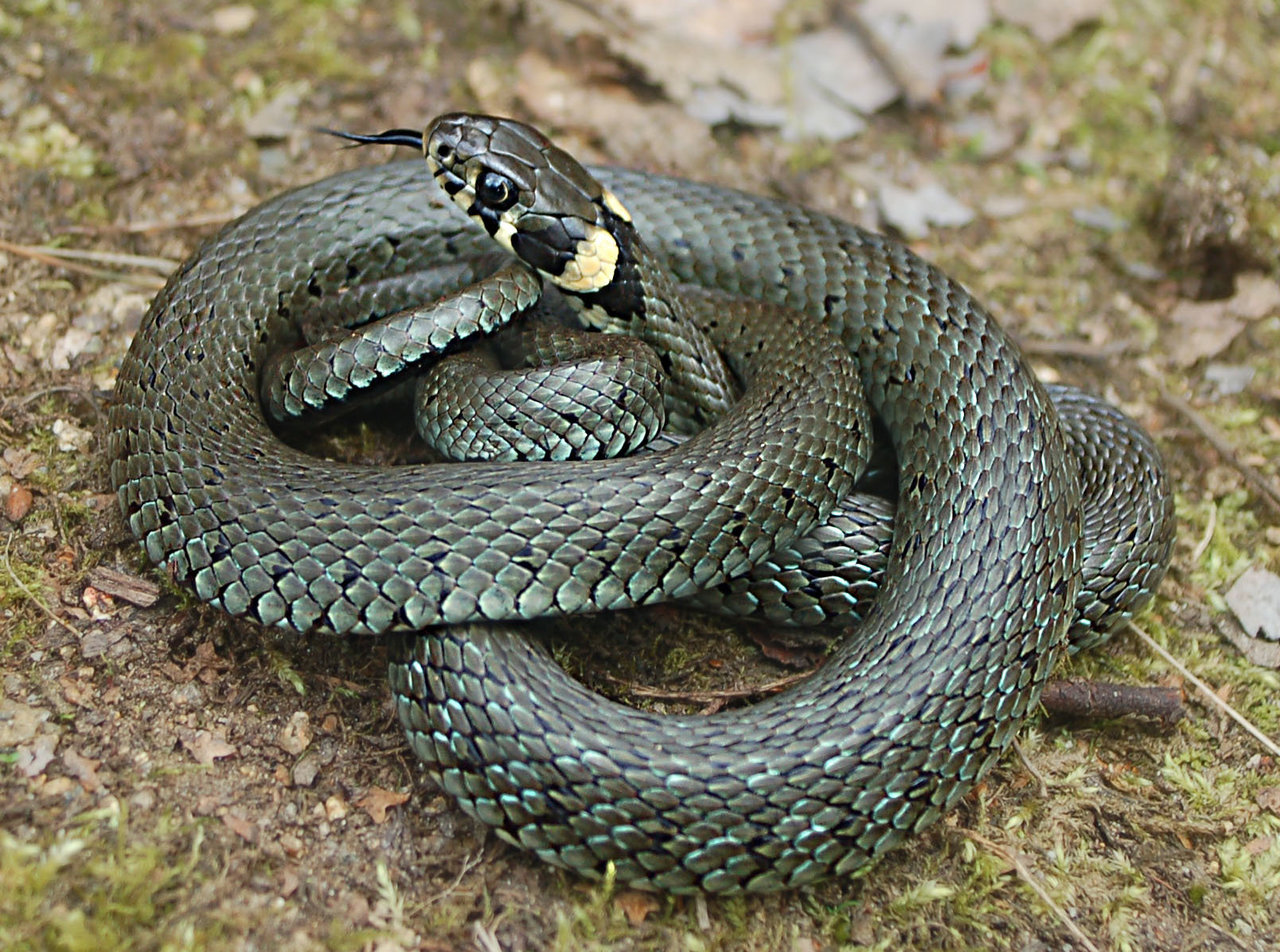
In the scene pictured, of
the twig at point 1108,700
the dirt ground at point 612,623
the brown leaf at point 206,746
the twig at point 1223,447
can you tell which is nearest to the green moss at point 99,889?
the dirt ground at point 612,623

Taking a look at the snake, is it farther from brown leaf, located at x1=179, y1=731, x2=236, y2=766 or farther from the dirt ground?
brown leaf, located at x1=179, y1=731, x2=236, y2=766

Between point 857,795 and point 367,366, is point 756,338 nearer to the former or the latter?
point 367,366

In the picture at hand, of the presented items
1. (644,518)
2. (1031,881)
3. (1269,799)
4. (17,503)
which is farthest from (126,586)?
(1269,799)

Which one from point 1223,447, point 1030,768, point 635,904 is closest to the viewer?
point 635,904

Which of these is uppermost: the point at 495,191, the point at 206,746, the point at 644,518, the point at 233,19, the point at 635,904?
the point at 495,191

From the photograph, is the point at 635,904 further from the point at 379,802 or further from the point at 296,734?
the point at 296,734

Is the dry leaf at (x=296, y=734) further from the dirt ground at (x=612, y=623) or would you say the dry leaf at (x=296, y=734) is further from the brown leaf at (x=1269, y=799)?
the brown leaf at (x=1269, y=799)

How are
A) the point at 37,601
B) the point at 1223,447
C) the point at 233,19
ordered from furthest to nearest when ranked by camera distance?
the point at 233,19 → the point at 1223,447 → the point at 37,601
